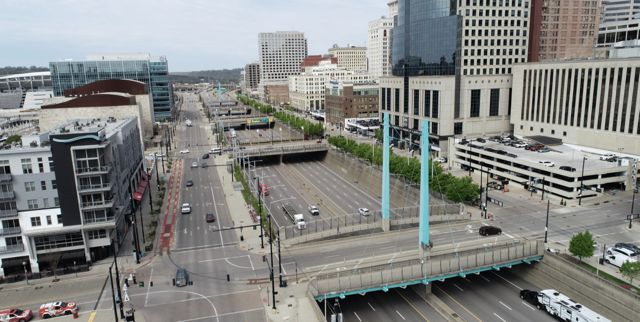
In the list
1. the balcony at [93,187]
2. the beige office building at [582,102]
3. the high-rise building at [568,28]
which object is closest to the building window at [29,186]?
the balcony at [93,187]

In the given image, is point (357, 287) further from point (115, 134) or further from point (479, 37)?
point (479, 37)

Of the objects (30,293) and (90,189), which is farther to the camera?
(90,189)

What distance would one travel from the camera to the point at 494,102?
109312mm

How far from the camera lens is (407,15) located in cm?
11925

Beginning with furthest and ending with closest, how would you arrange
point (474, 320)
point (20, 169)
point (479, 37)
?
point (479, 37) < point (20, 169) < point (474, 320)

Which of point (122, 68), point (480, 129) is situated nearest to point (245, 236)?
point (480, 129)

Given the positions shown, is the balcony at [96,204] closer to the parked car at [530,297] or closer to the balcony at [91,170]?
the balcony at [91,170]

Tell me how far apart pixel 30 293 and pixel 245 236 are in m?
25.7

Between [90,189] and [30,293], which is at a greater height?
[90,189]

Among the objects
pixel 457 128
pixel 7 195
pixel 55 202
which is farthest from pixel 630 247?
pixel 7 195

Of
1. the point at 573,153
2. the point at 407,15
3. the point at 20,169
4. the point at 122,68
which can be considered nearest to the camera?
the point at 20,169

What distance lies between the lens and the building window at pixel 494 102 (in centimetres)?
10869

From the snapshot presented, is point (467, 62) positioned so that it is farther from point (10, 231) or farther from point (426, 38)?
point (10, 231)

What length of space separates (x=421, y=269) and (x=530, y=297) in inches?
463
